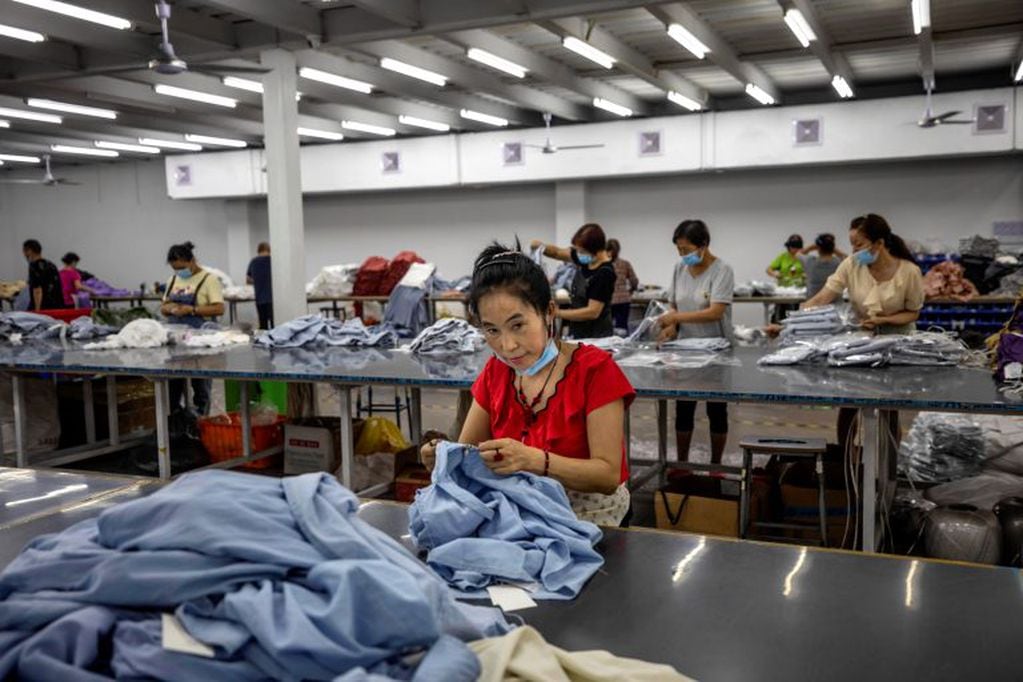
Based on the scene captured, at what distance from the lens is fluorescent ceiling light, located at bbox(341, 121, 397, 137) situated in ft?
40.4

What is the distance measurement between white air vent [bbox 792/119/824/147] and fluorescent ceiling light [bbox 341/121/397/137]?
571cm

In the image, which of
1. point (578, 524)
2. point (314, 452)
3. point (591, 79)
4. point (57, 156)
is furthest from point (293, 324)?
point (57, 156)

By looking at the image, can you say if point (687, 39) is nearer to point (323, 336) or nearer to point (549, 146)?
point (549, 146)

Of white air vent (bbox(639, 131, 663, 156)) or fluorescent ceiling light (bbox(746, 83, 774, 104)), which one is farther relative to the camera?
white air vent (bbox(639, 131, 663, 156))

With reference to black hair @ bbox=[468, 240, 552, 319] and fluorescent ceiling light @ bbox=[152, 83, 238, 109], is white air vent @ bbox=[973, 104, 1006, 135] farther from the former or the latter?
black hair @ bbox=[468, 240, 552, 319]

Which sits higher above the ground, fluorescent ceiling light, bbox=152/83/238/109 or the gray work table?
fluorescent ceiling light, bbox=152/83/238/109

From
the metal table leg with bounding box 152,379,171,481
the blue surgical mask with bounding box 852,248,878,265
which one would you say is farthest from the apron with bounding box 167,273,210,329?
the blue surgical mask with bounding box 852,248,878,265

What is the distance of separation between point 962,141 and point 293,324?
8.61 m

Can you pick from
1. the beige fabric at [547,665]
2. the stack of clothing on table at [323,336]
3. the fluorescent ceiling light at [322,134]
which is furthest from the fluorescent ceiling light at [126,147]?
the beige fabric at [547,665]

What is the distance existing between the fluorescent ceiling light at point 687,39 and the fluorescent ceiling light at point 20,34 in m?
5.38

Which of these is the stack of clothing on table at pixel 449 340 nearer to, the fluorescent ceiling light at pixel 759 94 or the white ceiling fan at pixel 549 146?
the fluorescent ceiling light at pixel 759 94

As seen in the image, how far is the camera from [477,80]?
389 inches

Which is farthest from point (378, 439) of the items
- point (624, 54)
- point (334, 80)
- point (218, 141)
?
point (218, 141)

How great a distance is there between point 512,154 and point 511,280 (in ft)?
35.8
